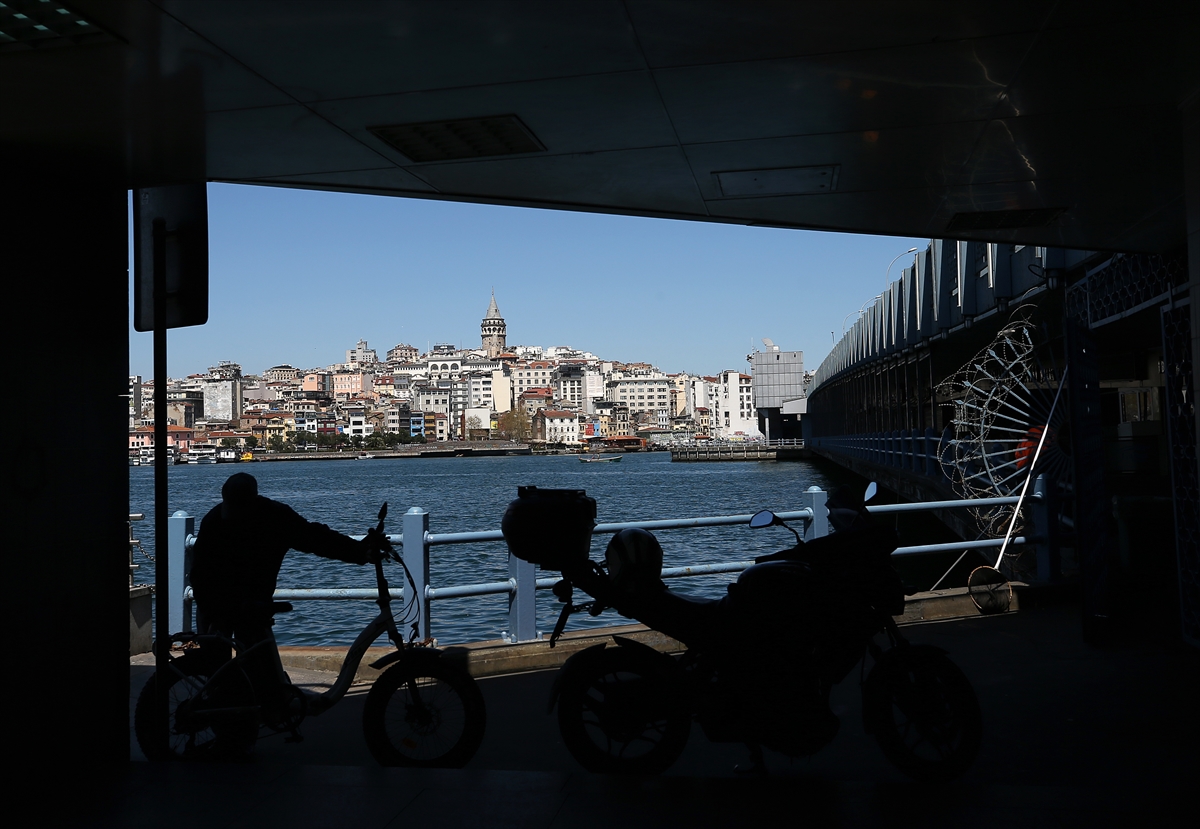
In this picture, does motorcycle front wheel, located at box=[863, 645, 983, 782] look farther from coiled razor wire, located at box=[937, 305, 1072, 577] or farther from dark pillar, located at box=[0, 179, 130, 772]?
coiled razor wire, located at box=[937, 305, 1072, 577]

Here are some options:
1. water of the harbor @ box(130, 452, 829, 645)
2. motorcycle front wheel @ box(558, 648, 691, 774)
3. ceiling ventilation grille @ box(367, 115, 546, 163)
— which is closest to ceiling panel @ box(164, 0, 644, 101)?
ceiling ventilation grille @ box(367, 115, 546, 163)

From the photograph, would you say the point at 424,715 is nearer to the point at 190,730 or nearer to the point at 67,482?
the point at 190,730

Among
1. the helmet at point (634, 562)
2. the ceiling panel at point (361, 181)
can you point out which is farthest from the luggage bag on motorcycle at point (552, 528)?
the ceiling panel at point (361, 181)

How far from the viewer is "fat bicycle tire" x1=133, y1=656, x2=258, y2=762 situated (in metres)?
4.45

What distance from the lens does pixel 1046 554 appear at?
831 cm

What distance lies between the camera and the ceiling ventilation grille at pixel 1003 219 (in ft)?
20.4

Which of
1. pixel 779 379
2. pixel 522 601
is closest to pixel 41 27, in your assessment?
pixel 522 601

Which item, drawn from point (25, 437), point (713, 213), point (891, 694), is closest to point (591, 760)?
point (891, 694)

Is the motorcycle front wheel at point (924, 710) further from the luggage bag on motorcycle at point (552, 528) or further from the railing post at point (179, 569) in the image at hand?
the railing post at point (179, 569)

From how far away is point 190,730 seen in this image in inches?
177

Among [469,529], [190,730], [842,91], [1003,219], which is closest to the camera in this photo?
[842,91]

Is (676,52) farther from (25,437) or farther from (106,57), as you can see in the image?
(25,437)

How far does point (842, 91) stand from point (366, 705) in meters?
3.32

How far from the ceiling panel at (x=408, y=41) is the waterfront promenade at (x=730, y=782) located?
2.75m
